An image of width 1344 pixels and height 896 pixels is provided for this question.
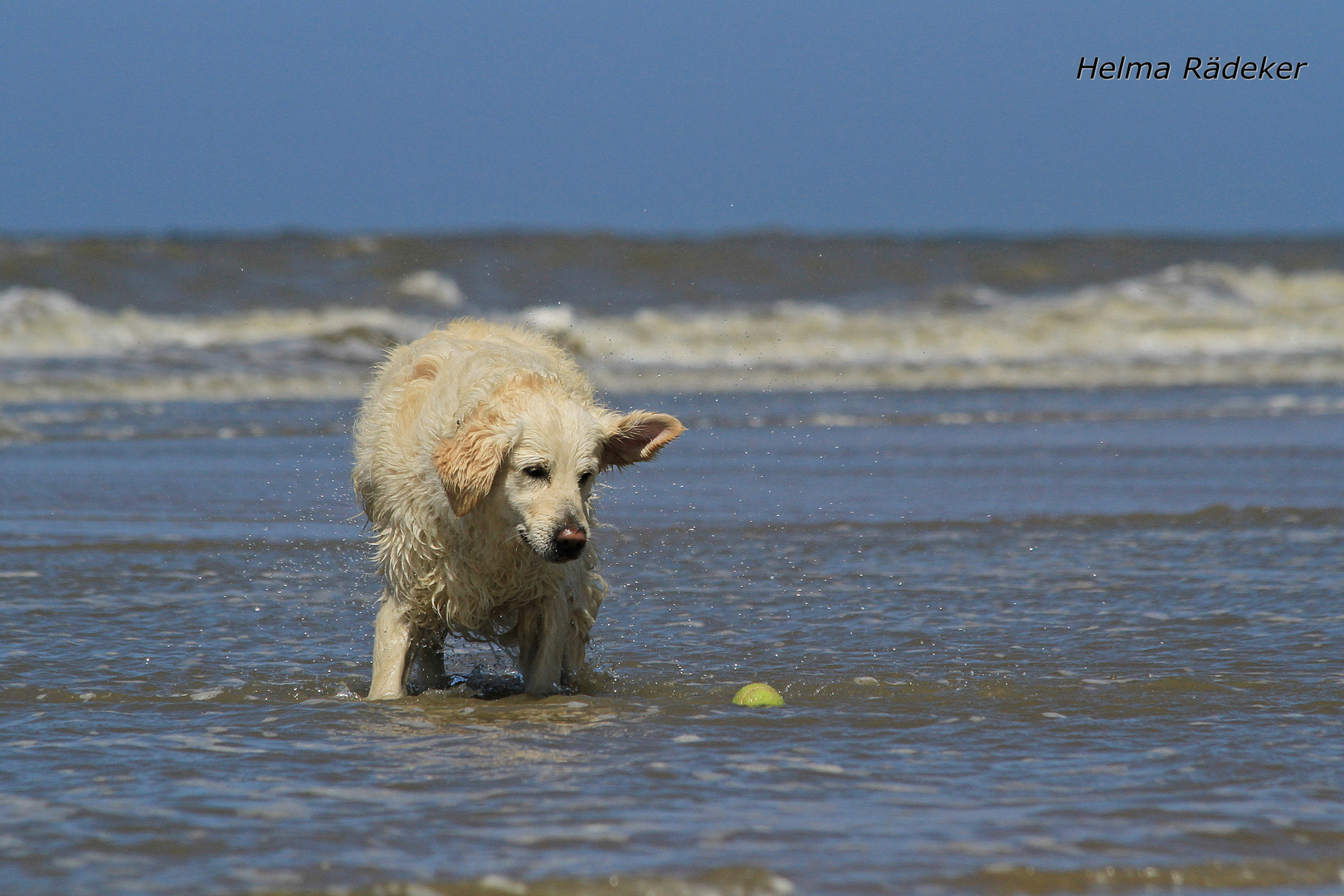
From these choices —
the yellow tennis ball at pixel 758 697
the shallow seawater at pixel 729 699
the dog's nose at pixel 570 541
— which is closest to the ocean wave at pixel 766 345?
the shallow seawater at pixel 729 699

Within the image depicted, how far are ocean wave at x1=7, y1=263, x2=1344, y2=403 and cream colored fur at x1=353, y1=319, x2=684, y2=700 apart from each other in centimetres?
1310

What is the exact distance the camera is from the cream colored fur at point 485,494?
17.3ft

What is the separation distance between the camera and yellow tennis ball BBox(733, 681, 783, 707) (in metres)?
5.63

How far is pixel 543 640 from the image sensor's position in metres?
5.93

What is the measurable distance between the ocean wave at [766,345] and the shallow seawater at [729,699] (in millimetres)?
8601

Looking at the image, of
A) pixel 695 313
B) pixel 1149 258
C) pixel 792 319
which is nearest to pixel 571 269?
pixel 695 313

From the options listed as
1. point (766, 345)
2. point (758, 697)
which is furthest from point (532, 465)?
point (766, 345)

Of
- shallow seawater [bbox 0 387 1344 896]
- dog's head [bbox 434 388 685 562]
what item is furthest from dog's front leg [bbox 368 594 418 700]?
dog's head [bbox 434 388 685 562]

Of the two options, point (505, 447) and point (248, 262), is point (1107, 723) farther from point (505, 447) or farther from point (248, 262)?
point (248, 262)

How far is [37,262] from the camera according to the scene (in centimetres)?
3070

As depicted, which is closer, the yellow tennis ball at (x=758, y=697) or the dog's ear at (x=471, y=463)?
the dog's ear at (x=471, y=463)

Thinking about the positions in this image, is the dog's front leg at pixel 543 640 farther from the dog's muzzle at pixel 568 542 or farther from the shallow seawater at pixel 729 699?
the dog's muzzle at pixel 568 542

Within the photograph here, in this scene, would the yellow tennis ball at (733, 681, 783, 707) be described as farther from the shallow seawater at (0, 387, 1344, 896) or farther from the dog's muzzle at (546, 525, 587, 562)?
the dog's muzzle at (546, 525, 587, 562)

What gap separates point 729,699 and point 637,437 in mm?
1062
